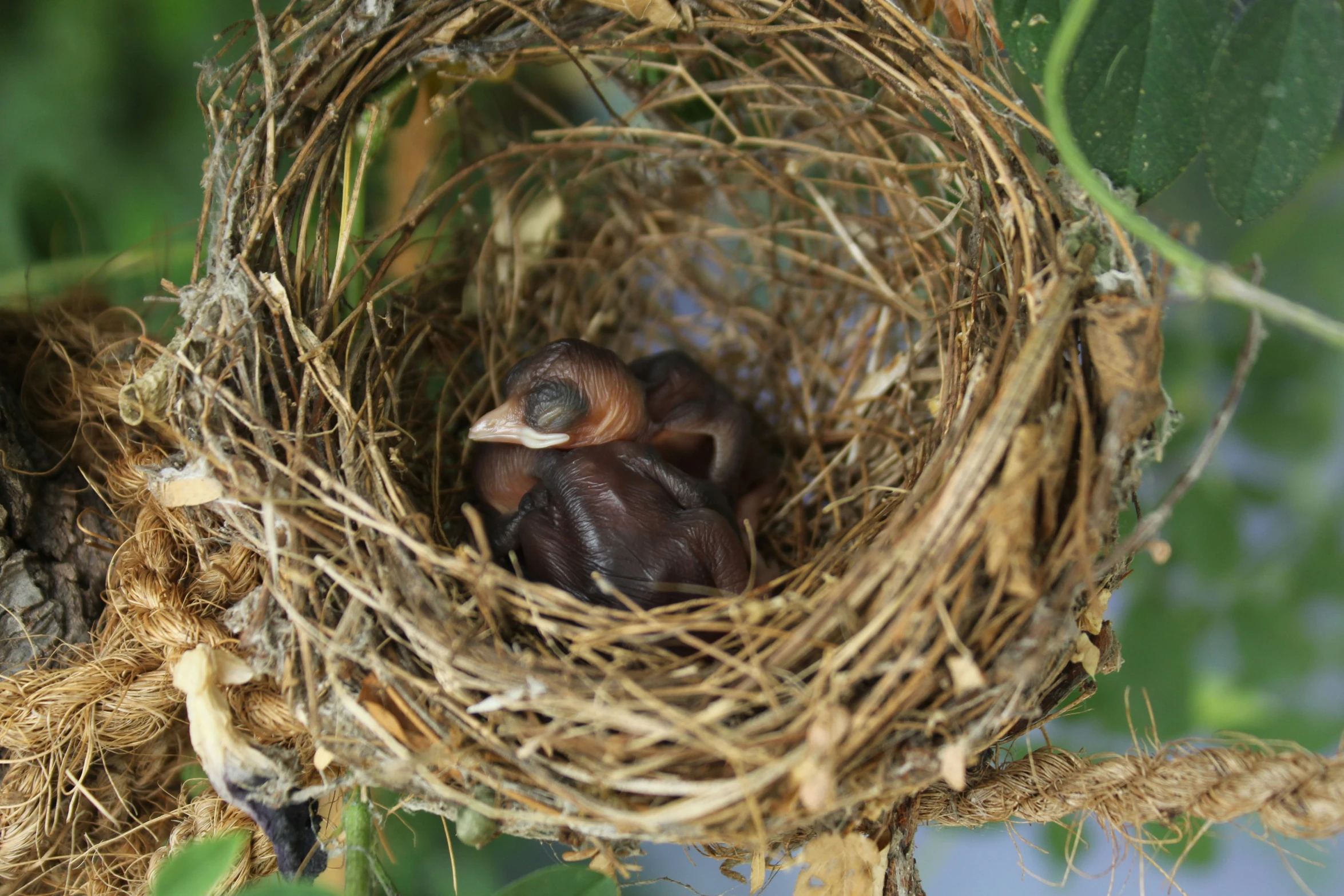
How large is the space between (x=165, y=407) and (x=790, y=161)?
0.85 meters

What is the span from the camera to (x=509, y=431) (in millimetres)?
991

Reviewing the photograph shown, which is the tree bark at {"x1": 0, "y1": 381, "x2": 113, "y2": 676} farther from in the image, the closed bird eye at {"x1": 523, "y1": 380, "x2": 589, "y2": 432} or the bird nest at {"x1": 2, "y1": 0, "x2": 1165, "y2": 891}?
the closed bird eye at {"x1": 523, "y1": 380, "x2": 589, "y2": 432}

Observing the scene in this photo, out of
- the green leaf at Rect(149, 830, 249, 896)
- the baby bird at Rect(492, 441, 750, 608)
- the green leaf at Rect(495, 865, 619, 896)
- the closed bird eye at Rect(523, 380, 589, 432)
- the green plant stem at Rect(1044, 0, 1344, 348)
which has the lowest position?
the green leaf at Rect(495, 865, 619, 896)

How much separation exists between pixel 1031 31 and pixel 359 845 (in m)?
1.01

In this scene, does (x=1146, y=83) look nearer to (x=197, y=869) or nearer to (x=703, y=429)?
(x=703, y=429)

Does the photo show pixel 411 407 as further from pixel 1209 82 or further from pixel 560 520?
pixel 1209 82

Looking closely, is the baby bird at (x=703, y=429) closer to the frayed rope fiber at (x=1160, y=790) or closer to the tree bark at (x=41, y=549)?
the frayed rope fiber at (x=1160, y=790)

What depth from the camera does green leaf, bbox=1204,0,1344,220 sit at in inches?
28.6

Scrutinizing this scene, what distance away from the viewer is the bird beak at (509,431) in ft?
3.24

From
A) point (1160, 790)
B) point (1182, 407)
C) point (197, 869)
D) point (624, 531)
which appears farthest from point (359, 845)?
point (1182, 407)

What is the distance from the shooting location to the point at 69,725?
847 millimetres

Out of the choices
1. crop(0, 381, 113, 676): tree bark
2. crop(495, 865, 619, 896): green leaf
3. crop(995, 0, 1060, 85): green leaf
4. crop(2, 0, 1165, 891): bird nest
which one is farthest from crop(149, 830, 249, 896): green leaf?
crop(995, 0, 1060, 85): green leaf

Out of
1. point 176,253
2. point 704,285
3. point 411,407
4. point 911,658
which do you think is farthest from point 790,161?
point 176,253

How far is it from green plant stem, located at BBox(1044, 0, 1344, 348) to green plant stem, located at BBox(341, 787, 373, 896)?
2.75 ft
